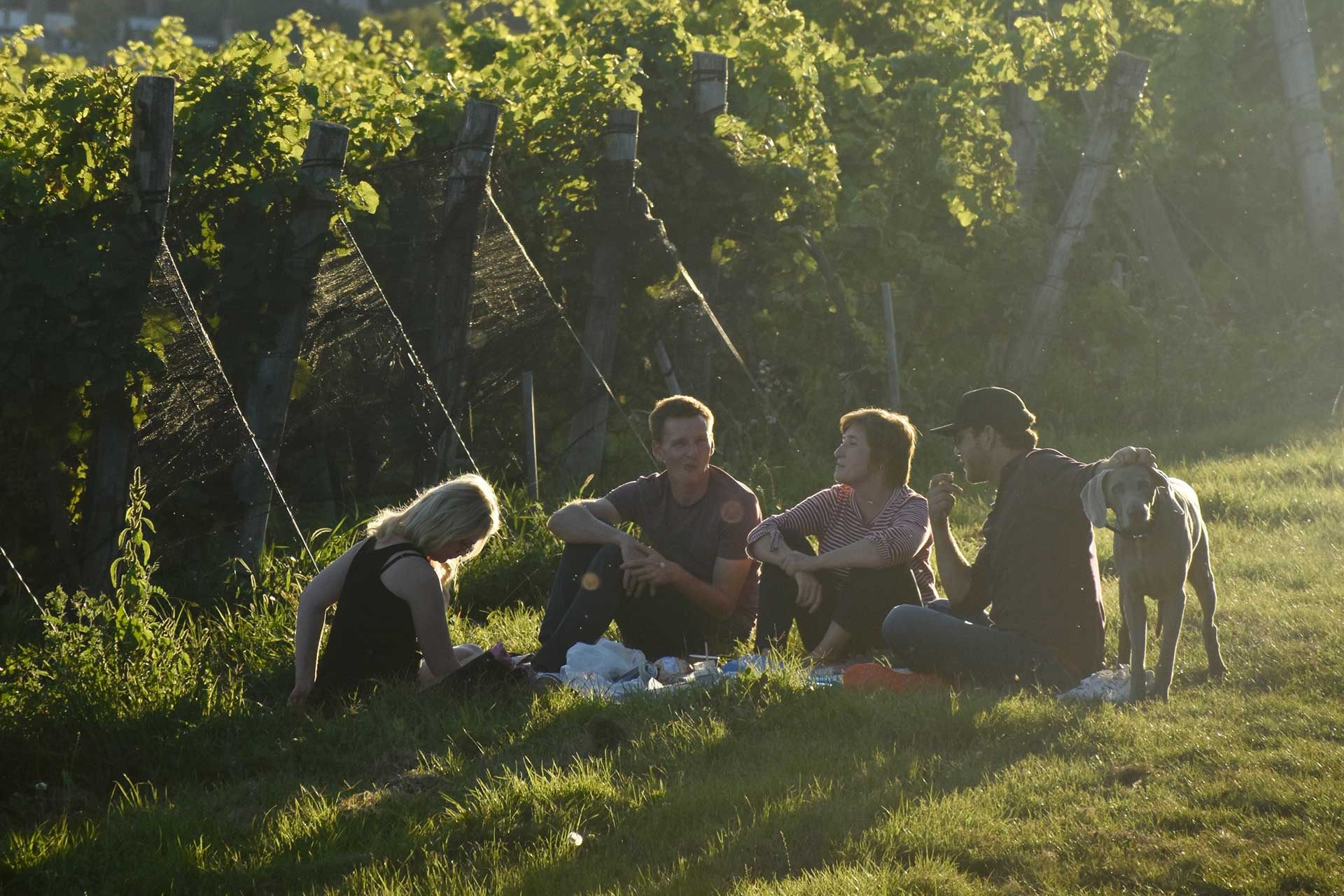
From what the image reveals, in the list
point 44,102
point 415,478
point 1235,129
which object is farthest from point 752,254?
point 1235,129

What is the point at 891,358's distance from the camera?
37.5ft

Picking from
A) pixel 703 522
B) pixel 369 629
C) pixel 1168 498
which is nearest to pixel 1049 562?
pixel 1168 498

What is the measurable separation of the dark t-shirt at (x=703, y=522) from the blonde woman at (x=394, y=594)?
123cm

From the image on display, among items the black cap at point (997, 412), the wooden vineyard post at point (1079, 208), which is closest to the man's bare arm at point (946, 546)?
the black cap at point (997, 412)

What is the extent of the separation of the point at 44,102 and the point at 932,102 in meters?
8.12

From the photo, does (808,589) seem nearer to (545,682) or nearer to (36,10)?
(545,682)

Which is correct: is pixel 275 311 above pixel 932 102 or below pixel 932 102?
below

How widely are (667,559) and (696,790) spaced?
2167 mm

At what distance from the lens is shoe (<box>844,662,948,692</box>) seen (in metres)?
5.72

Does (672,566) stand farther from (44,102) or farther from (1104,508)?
(44,102)

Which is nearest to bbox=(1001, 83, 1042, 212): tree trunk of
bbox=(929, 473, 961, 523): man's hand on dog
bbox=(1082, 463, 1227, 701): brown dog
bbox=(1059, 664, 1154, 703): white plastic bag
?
bbox=(929, 473, 961, 523): man's hand on dog

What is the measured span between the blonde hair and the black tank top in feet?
0.25

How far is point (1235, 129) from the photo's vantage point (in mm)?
16781

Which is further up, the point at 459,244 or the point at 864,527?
the point at 459,244
